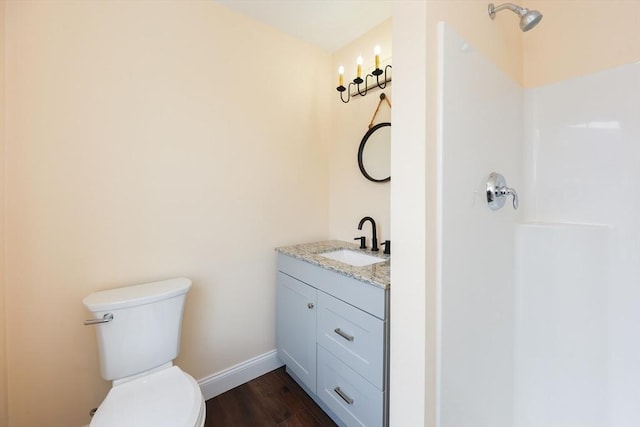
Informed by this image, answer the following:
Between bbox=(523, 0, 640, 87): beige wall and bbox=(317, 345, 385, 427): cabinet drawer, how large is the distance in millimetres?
1763

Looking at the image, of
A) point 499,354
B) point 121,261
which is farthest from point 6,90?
point 499,354

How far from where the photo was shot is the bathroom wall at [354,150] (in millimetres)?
1822

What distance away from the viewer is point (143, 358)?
1.22 metres

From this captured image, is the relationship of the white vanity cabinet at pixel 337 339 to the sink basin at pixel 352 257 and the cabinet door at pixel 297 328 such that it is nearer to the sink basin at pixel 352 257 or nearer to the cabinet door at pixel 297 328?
the cabinet door at pixel 297 328

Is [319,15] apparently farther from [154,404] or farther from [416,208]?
[154,404]

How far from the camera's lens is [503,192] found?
3.69 ft

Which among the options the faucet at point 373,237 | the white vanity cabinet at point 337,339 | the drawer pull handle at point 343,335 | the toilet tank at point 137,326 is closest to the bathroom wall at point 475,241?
the white vanity cabinet at point 337,339

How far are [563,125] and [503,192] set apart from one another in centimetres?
58

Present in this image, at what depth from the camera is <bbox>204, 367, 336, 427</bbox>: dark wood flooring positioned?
1.44 m

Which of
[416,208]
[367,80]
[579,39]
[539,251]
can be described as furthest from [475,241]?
[367,80]

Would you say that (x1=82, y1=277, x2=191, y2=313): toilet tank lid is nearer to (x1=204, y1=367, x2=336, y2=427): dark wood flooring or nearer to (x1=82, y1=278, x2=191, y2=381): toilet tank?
(x1=82, y1=278, x2=191, y2=381): toilet tank

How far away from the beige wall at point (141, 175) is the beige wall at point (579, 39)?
1.42 metres

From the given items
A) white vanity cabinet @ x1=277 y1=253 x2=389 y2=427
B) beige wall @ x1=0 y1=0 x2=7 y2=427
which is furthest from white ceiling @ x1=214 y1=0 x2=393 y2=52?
white vanity cabinet @ x1=277 y1=253 x2=389 y2=427

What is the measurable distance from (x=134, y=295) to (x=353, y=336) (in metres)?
1.04
